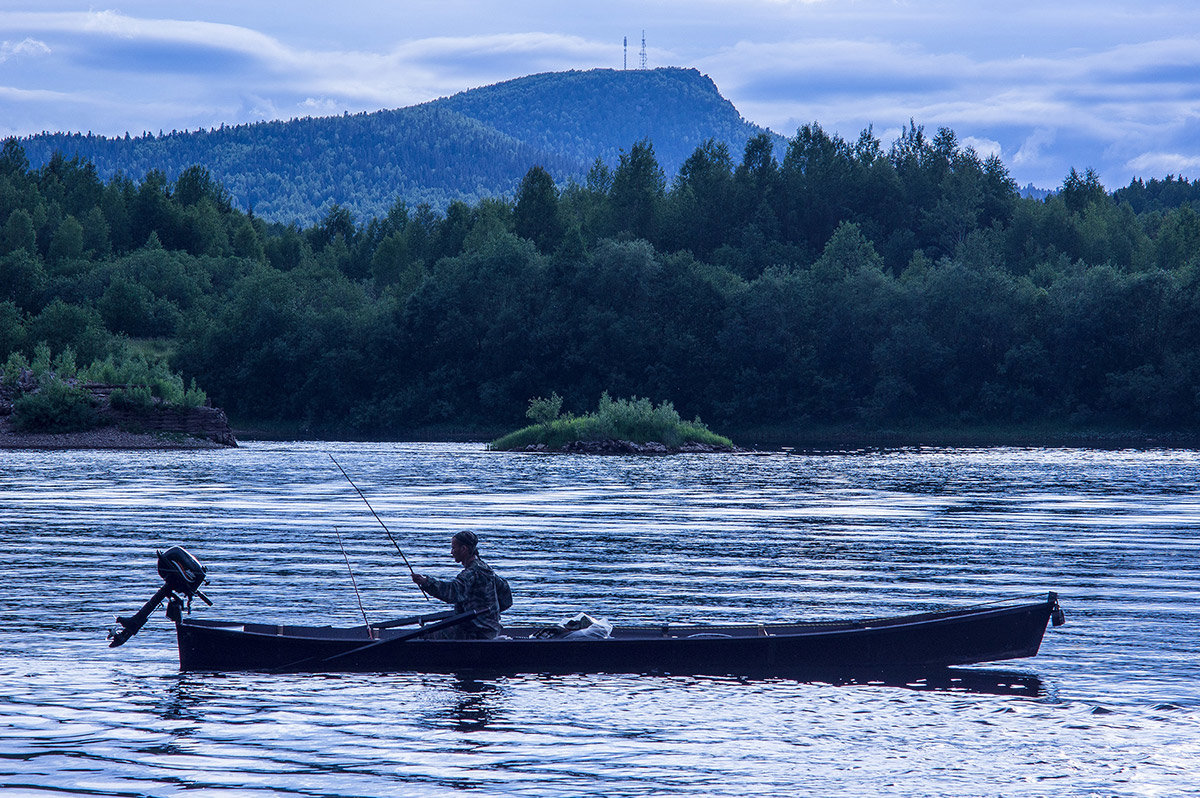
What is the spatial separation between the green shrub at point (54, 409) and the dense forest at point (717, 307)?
37514 mm

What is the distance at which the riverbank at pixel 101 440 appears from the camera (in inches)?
3263

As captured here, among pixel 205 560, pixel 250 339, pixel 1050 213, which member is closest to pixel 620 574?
pixel 205 560

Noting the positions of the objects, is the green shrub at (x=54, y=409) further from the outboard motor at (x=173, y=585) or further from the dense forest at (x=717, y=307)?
the outboard motor at (x=173, y=585)

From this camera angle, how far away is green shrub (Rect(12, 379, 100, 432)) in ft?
270

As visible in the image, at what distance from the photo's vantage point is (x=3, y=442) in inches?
3253

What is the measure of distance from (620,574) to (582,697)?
37.3 feet

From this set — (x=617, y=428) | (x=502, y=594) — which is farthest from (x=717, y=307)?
(x=502, y=594)

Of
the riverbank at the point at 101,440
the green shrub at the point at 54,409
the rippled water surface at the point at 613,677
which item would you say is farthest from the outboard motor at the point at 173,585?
the riverbank at the point at 101,440

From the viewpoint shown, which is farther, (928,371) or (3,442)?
(928,371)

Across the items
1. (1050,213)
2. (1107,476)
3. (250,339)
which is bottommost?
(1107,476)

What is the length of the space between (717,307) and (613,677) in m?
113

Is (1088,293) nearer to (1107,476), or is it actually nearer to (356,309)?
(1107,476)

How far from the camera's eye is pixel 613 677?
1806 centimetres

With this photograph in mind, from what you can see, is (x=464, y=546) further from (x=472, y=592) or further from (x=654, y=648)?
(x=654, y=648)
